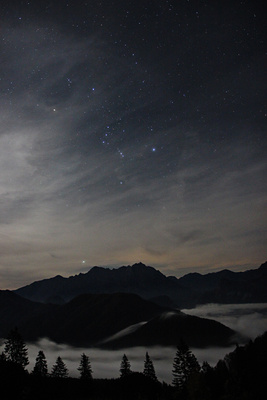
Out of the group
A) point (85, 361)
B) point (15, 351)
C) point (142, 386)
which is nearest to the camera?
point (15, 351)

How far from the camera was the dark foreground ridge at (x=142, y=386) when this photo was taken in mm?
54438

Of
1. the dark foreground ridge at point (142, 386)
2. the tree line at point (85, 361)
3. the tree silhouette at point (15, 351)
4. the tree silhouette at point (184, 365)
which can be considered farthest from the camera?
the tree silhouette at point (15, 351)

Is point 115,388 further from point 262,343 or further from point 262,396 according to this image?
point 262,343

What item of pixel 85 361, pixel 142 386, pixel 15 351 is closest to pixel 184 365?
pixel 142 386

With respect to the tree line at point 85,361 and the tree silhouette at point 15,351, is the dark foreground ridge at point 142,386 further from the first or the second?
the tree silhouette at point 15,351

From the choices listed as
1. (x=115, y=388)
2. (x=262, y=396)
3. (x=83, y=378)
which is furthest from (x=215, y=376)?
(x=83, y=378)

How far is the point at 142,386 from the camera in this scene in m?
84.8

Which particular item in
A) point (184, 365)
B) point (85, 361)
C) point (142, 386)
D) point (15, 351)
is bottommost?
point (142, 386)

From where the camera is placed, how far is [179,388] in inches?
2783

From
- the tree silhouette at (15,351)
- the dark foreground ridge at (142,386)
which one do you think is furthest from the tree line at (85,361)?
the dark foreground ridge at (142,386)

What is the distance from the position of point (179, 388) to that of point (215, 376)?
1417 centimetres

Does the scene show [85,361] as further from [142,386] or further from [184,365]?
[184,365]

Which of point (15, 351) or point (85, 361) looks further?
point (85, 361)

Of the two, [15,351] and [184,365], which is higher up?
[15,351]
